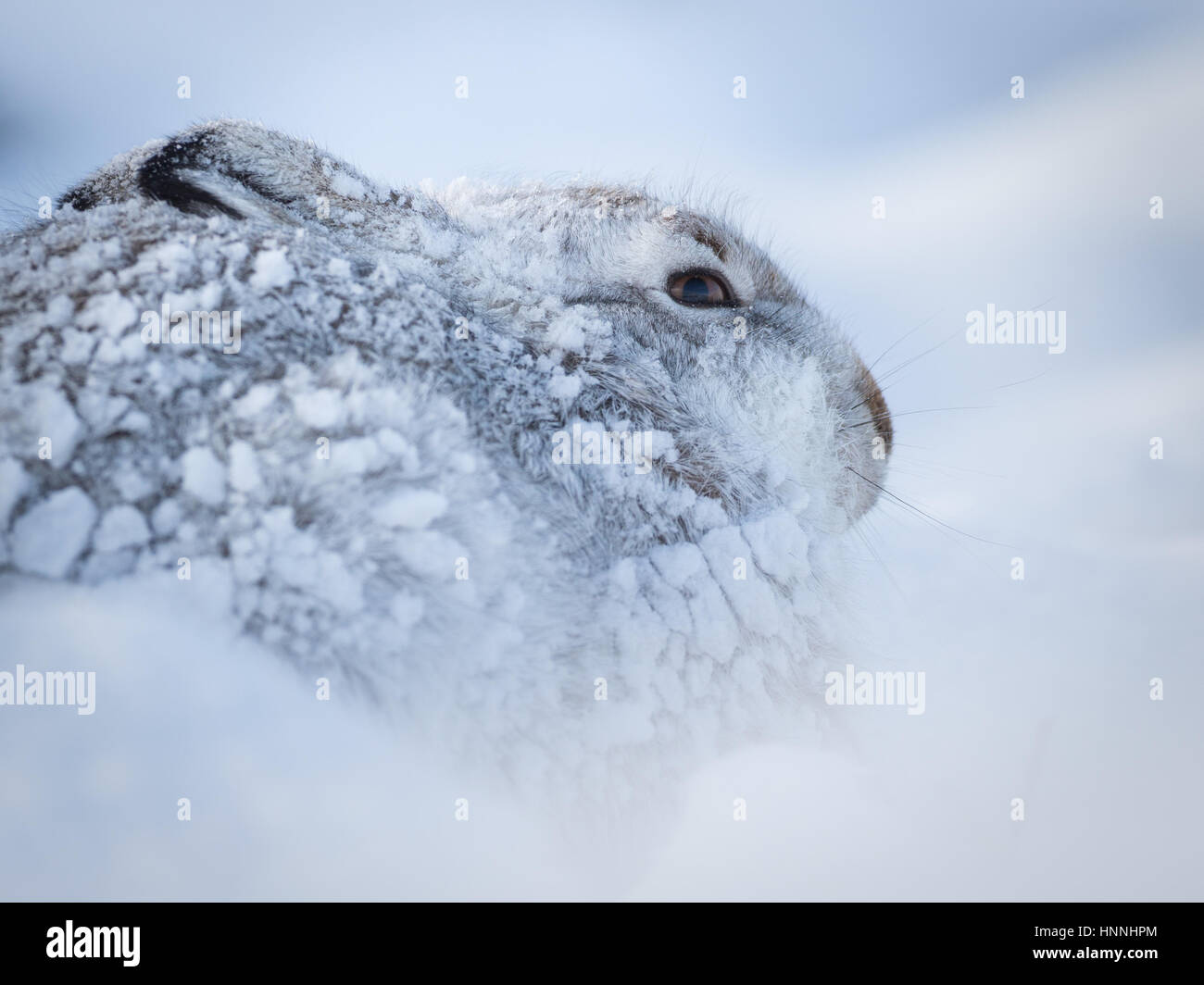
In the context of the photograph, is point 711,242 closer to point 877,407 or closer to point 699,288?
point 699,288

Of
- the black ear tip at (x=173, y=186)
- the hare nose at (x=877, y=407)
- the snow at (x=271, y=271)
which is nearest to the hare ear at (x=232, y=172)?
the black ear tip at (x=173, y=186)

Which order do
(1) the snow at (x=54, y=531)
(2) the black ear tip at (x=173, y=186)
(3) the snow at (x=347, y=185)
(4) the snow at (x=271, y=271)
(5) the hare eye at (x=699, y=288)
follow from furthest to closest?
(5) the hare eye at (x=699, y=288) < (3) the snow at (x=347, y=185) < (2) the black ear tip at (x=173, y=186) < (4) the snow at (x=271, y=271) < (1) the snow at (x=54, y=531)

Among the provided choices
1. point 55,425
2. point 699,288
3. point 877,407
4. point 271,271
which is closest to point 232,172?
point 271,271

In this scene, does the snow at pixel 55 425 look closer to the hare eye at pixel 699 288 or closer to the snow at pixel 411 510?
the snow at pixel 411 510

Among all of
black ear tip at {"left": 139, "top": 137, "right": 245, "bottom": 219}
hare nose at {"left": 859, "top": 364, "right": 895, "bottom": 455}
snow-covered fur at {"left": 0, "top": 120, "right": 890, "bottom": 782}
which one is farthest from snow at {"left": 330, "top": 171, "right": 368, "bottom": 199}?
hare nose at {"left": 859, "top": 364, "right": 895, "bottom": 455}

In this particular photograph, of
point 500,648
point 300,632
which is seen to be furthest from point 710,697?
point 300,632
